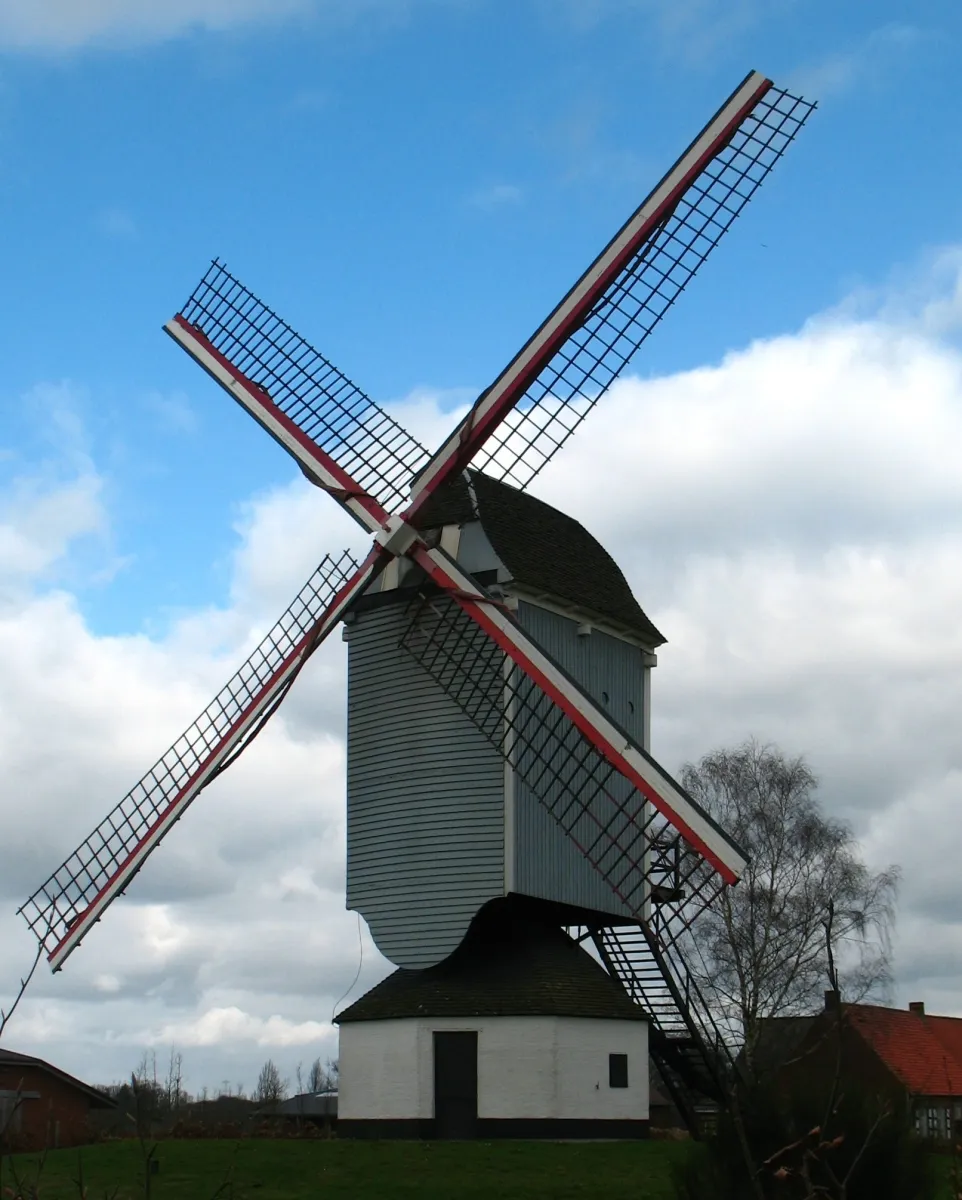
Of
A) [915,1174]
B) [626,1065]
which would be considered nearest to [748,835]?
[626,1065]

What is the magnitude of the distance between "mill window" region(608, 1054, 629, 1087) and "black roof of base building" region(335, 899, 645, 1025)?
58cm

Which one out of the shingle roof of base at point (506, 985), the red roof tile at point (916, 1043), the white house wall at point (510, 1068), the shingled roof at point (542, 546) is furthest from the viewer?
the red roof tile at point (916, 1043)

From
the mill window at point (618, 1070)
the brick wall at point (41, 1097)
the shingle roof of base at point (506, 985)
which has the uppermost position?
the shingle roof of base at point (506, 985)

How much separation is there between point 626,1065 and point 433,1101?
2.91m

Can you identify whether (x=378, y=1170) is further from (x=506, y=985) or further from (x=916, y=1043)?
(x=916, y=1043)

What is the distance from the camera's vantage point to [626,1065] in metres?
23.9

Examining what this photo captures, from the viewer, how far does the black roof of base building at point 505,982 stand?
23.2 meters

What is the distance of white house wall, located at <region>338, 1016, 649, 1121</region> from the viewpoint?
22.8 meters

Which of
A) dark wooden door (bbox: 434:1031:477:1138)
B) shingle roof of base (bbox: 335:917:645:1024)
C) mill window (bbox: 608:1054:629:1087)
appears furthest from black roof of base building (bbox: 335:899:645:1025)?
mill window (bbox: 608:1054:629:1087)

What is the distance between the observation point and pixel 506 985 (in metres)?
23.5

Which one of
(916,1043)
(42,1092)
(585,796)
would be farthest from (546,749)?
(916,1043)

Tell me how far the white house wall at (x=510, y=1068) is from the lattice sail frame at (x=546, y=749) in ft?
6.71

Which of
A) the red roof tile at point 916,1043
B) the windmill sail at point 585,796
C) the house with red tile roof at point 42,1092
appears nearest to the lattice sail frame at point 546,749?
the windmill sail at point 585,796

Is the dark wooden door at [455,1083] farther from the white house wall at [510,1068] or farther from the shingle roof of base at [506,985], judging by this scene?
the shingle roof of base at [506,985]
